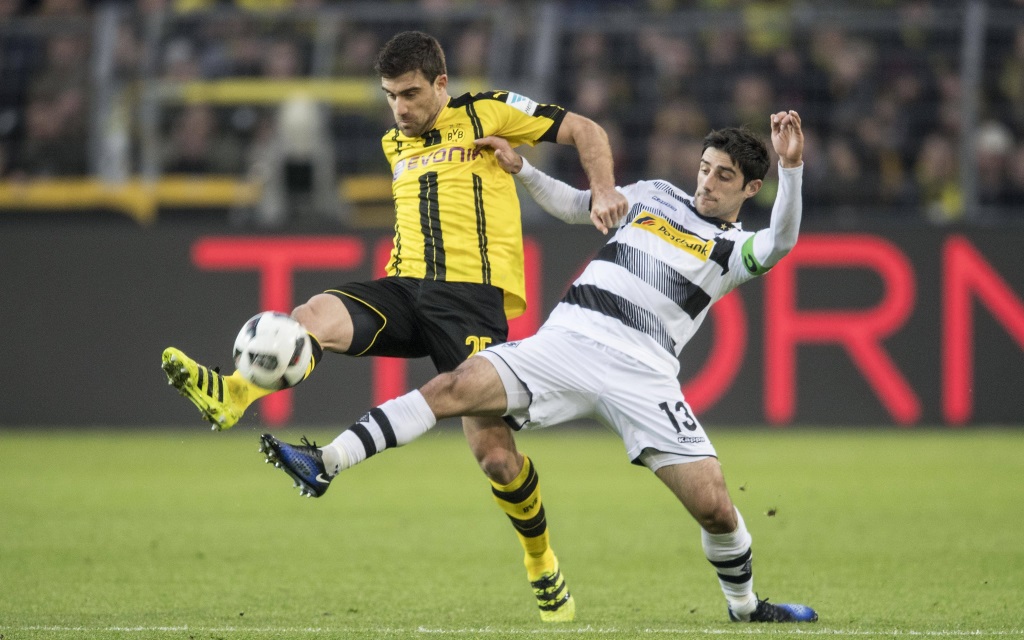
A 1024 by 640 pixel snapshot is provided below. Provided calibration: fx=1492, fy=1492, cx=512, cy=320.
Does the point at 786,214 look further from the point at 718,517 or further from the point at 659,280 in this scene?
the point at 718,517

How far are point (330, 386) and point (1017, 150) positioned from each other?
6.71 m

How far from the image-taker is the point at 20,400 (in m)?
13.8

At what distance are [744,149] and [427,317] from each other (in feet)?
4.82

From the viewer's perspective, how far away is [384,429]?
533cm

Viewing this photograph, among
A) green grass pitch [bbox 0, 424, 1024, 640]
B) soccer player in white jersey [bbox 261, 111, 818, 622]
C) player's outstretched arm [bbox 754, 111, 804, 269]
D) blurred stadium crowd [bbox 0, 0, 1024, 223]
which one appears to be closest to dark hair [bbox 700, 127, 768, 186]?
soccer player in white jersey [bbox 261, 111, 818, 622]

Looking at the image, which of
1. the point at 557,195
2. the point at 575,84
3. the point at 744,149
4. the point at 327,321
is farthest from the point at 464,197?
the point at 575,84

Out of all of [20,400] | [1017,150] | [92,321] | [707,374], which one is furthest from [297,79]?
[1017,150]

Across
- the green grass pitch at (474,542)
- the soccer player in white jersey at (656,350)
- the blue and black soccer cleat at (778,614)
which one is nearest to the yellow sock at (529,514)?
the green grass pitch at (474,542)

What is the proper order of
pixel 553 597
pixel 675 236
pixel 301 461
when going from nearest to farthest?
pixel 301 461 < pixel 675 236 < pixel 553 597

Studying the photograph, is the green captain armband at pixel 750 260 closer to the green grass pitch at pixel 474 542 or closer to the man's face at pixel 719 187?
the man's face at pixel 719 187

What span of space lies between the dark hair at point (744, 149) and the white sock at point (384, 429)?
1.63 metres

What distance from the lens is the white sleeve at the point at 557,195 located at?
643 centimetres

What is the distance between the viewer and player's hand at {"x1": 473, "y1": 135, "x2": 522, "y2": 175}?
254 inches

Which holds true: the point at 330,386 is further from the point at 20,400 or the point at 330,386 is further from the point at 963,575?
the point at 963,575
